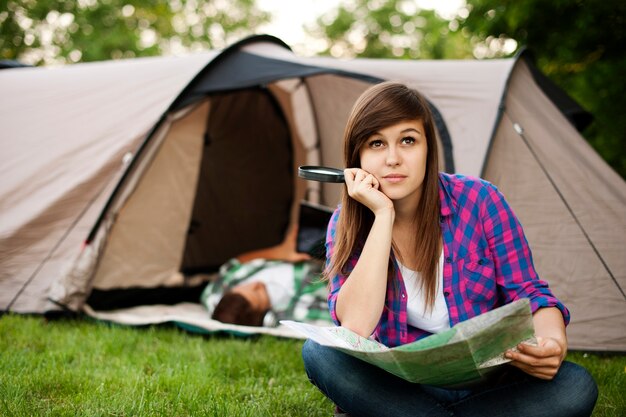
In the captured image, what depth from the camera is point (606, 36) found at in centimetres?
394

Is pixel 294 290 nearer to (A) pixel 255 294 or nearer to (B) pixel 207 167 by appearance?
(A) pixel 255 294

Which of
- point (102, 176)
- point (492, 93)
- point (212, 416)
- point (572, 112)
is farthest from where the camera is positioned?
point (572, 112)

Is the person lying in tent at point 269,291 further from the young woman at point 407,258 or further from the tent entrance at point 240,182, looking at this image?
the young woman at point 407,258

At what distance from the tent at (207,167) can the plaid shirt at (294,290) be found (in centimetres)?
29

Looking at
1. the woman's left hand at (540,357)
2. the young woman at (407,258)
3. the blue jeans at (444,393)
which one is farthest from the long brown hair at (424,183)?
the woman's left hand at (540,357)

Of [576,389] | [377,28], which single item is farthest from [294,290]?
[377,28]

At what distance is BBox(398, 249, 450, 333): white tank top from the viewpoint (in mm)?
1654

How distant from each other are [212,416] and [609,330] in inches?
66.9

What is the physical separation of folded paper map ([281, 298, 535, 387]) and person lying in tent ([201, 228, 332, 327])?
5.42 ft

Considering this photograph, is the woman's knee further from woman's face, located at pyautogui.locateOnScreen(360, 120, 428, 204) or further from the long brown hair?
woman's face, located at pyautogui.locateOnScreen(360, 120, 428, 204)

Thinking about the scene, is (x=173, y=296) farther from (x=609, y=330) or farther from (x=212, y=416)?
Answer: (x=609, y=330)

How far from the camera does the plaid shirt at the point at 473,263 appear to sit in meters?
1.60

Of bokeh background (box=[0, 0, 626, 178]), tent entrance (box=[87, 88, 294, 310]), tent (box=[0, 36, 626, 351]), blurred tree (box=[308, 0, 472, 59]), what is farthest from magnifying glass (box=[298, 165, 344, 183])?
blurred tree (box=[308, 0, 472, 59])

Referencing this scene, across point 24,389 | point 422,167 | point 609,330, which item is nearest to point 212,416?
point 24,389
